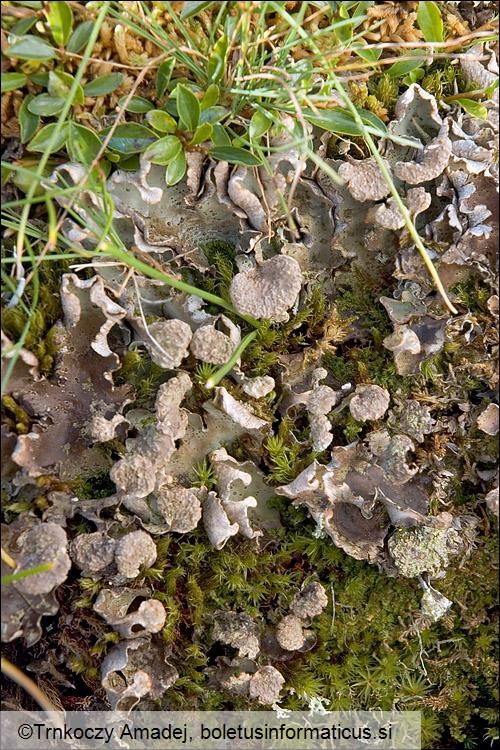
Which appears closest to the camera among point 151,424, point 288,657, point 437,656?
point 151,424

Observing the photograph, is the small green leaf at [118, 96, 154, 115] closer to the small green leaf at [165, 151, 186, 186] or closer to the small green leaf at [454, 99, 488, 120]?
the small green leaf at [165, 151, 186, 186]

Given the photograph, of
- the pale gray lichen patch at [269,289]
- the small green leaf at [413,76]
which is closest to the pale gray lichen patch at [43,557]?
the pale gray lichen patch at [269,289]

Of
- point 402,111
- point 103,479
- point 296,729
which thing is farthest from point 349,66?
point 296,729

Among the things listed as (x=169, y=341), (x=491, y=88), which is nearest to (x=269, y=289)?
(x=169, y=341)

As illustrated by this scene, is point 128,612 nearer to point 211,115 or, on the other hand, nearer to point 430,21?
point 211,115

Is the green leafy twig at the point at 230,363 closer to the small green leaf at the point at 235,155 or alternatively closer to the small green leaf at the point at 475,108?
the small green leaf at the point at 235,155

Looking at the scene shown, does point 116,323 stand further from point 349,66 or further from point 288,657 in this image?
point 288,657
